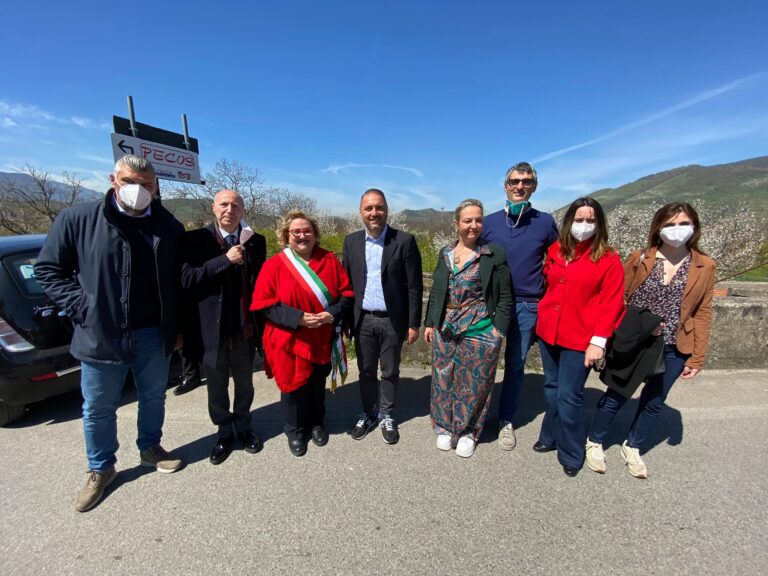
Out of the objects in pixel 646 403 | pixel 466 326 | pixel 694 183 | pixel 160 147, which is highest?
pixel 694 183

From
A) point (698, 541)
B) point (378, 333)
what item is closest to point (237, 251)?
point (378, 333)

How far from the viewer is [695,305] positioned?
2.44m

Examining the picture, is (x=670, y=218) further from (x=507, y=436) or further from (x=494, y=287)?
(x=507, y=436)

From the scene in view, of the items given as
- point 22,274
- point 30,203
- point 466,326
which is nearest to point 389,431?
point 466,326

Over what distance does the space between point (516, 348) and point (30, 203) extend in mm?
24862

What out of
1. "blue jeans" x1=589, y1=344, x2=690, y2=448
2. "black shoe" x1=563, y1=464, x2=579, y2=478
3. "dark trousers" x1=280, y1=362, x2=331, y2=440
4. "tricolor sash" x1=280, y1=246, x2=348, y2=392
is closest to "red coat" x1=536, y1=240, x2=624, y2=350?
"blue jeans" x1=589, y1=344, x2=690, y2=448

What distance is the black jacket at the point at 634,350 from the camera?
2.40 meters

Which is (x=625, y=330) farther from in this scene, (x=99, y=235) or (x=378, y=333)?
(x=99, y=235)

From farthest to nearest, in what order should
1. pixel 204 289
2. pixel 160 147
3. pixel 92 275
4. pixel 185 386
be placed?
1. pixel 160 147
2. pixel 185 386
3. pixel 204 289
4. pixel 92 275

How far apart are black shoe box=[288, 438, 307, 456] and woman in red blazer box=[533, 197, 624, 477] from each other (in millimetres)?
2014

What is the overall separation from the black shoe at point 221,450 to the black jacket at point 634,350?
119 inches

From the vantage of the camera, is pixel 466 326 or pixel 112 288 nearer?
pixel 112 288

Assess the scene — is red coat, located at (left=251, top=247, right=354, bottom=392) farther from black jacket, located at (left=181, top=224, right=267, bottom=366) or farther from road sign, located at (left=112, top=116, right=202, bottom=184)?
road sign, located at (left=112, top=116, right=202, bottom=184)

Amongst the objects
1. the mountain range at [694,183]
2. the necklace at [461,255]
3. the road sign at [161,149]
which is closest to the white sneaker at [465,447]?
the necklace at [461,255]
